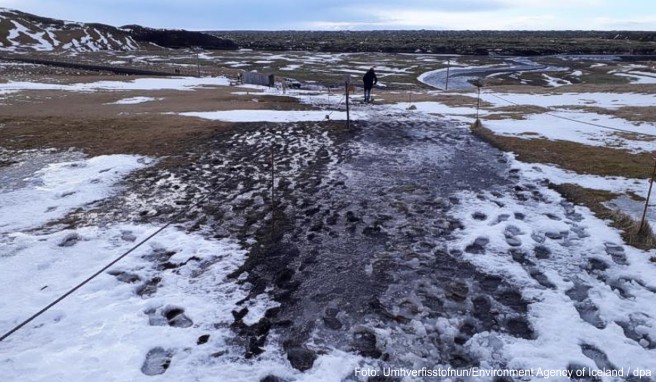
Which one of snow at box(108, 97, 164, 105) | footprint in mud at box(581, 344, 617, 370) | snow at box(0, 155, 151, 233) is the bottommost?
footprint in mud at box(581, 344, 617, 370)

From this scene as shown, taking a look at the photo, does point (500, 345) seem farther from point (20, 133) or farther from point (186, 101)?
point (186, 101)

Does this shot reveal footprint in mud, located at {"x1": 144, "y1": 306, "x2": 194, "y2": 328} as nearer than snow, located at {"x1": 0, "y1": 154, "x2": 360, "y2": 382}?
No

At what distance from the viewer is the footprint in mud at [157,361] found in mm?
5020

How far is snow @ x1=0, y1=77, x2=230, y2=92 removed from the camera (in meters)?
34.4

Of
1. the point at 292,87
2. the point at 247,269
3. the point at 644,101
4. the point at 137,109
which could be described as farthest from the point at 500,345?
the point at 292,87

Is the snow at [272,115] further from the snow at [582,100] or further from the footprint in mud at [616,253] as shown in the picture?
the footprint in mud at [616,253]

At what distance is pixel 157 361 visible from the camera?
17.0ft

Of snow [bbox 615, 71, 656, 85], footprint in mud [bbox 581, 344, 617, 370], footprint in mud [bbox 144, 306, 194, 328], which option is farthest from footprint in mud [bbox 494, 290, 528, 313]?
snow [bbox 615, 71, 656, 85]

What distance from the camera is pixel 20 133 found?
17.4 meters

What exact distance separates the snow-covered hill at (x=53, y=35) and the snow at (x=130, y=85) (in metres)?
46.4

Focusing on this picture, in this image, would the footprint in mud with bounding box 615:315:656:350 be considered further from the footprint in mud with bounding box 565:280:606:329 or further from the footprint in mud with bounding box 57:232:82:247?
the footprint in mud with bounding box 57:232:82:247

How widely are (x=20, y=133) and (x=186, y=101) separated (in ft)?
39.1

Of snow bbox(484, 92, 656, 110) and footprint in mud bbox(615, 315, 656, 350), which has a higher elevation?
snow bbox(484, 92, 656, 110)

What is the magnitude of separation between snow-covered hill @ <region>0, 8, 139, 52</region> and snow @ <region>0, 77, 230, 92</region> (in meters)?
46.4
